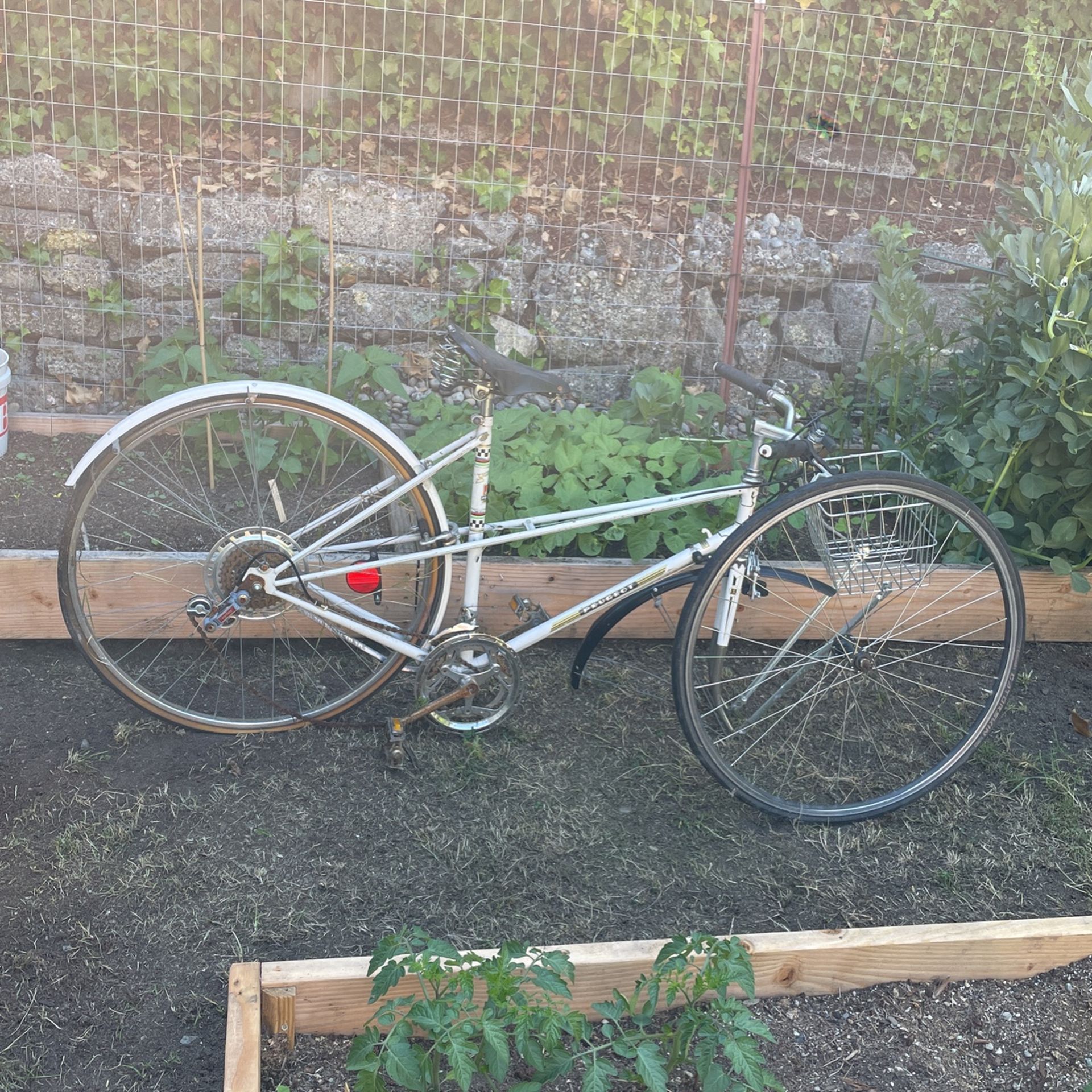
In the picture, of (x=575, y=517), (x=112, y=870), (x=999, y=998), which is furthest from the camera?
(x=575, y=517)

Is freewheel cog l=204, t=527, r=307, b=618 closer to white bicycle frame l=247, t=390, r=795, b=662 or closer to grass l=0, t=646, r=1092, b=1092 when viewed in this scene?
white bicycle frame l=247, t=390, r=795, b=662

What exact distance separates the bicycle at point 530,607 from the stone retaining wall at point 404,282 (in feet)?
5.23

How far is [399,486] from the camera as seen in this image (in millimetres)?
2588

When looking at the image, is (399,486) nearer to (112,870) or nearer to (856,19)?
(112,870)

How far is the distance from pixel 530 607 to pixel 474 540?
10.5 inches

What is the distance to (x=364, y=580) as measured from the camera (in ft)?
8.76

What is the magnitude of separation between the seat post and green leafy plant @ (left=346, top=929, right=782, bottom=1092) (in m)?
0.99

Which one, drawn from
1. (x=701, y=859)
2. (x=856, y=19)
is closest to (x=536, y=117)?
(x=856, y=19)

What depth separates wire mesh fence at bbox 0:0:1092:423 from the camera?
15.3 ft

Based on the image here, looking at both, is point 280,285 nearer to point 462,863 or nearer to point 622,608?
point 622,608

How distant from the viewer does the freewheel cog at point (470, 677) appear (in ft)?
8.68

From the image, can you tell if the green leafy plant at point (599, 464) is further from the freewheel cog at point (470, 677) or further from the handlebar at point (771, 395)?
the freewheel cog at point (470, 677)

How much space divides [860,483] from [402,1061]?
5.21 ft

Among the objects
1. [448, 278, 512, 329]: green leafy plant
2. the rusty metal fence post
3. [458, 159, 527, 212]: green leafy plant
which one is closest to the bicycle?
the rusty metal fence post
